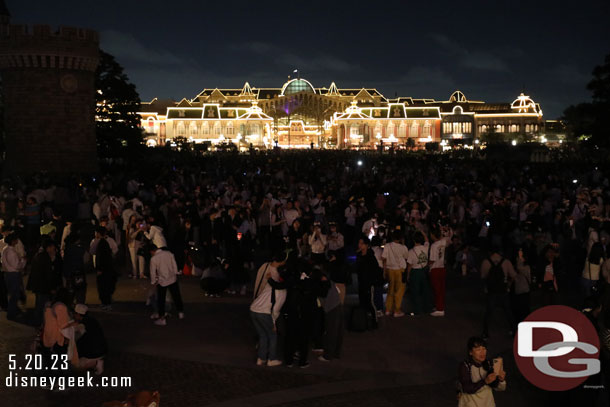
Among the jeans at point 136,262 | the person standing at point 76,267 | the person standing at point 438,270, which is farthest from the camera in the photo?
the jeans at point 136,262

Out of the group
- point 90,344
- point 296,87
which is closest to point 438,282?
point 90,344

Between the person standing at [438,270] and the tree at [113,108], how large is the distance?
3717 cm

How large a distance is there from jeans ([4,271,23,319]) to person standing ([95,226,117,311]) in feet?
4.01

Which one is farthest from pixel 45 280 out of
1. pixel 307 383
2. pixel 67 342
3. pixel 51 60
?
pixel 51 60

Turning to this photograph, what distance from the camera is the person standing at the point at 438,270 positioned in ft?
35.0

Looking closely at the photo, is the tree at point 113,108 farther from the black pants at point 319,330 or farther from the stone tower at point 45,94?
the black pants at point 319,330

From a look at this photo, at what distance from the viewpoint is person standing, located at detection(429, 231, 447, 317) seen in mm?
10680

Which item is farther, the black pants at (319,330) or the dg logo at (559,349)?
the black pants at (319,330)

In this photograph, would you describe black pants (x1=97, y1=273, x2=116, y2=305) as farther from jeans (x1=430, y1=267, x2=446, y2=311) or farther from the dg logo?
the dg logo

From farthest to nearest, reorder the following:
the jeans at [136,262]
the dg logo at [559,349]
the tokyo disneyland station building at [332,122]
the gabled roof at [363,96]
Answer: the gabled roof at [363,96], the tokyo disneyland station building at [332,122], the jeans at [136,262], the dg logo at [559,349]

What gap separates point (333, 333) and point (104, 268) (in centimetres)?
435

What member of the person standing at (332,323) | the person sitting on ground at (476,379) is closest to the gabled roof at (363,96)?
the person standing at (332,323)

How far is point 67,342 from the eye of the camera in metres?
7.44

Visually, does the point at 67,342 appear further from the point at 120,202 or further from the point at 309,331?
the point at 120,202
